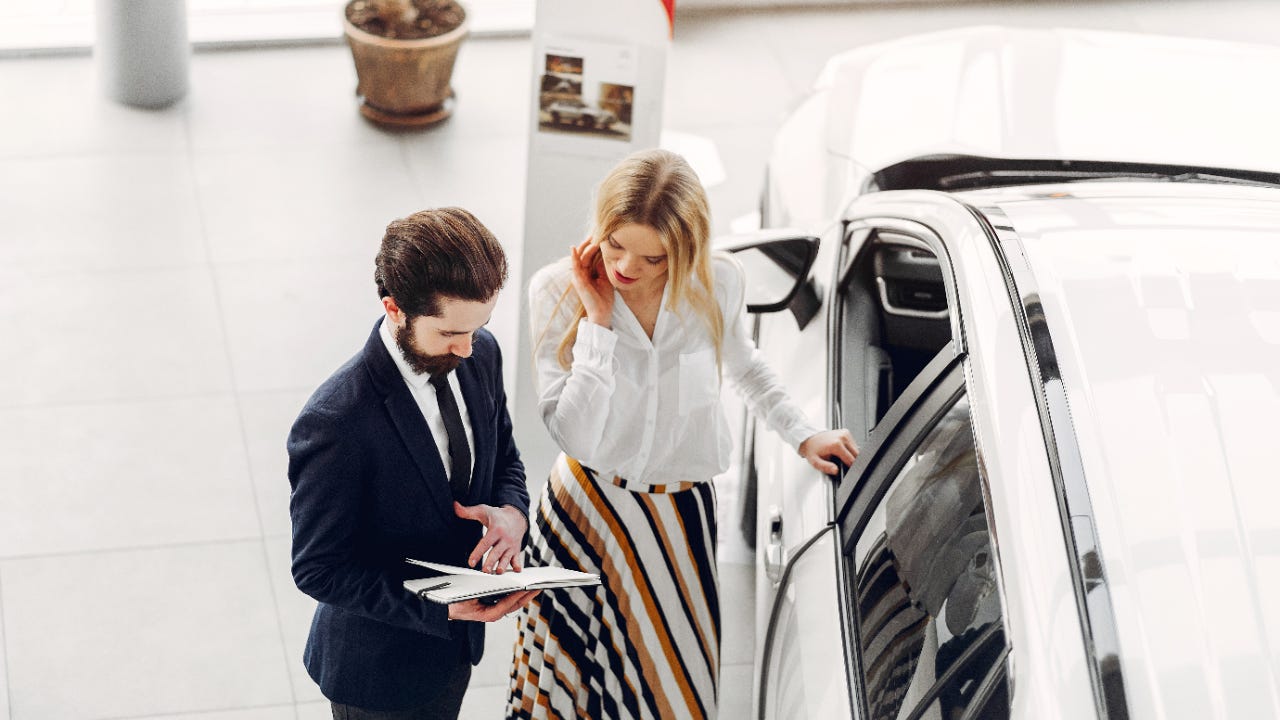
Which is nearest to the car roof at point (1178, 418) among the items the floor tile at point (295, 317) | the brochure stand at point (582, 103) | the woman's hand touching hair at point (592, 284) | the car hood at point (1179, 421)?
the car hood at point (1179, 421)

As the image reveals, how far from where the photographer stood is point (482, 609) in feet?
8.21

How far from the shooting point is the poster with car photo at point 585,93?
3.99 m

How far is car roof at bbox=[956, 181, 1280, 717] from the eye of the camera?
1.72 m

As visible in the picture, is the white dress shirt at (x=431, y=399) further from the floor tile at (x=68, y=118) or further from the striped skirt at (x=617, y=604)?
the floor tile at (x=68, y=118)

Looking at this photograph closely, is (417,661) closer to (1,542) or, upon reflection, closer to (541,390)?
(541,390)

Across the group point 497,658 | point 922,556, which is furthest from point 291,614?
point 922,556

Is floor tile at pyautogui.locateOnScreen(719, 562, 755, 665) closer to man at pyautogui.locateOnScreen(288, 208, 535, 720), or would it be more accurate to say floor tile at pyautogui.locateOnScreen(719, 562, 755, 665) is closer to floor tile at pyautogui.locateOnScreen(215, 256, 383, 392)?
man at pyautogui.locateOnScreen(288, 208, 535, 720)

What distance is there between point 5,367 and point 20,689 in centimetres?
147

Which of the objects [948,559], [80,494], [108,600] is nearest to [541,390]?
[948,559]

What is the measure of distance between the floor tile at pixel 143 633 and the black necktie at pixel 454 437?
151cm

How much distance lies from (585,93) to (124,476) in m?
1.90

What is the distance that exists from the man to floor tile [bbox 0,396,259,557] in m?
1.76

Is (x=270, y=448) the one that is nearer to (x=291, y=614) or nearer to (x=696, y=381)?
(x=291, y=614)

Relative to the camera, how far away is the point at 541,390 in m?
2.95
